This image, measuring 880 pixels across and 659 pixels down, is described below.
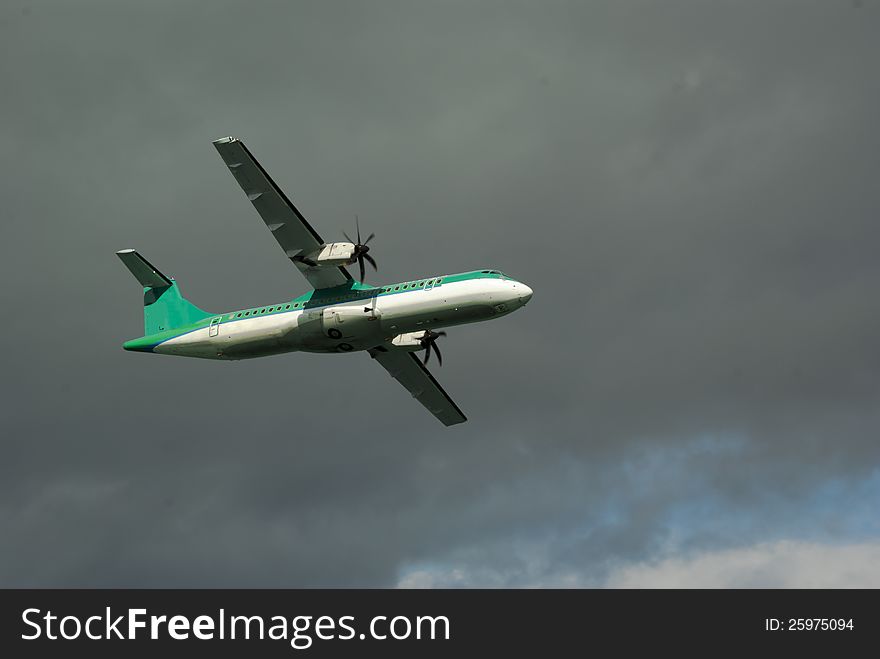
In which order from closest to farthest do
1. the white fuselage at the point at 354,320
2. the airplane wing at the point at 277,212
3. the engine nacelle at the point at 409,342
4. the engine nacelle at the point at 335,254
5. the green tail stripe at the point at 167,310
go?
the white fuselage at the point at 354,320, the airplane wing at the point at 277,212, the engine nacelle at the point at 335,254, the engine nacelle at the point at 409,342, the green tail stripe at the point at 167,310

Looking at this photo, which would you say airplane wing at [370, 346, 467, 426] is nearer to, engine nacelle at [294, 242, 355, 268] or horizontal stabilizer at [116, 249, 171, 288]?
engine nacelle at [294, 242, 355, 268]

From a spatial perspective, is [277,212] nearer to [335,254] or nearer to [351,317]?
[335,254]

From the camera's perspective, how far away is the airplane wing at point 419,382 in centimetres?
7581

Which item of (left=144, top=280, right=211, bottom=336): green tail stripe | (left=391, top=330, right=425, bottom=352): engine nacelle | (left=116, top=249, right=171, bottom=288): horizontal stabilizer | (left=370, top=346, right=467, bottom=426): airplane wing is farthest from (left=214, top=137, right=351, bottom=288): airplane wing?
(left=116, top=249, right=171, bottom=288): horizontal stabilizer

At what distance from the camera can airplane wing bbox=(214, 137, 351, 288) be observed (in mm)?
66812

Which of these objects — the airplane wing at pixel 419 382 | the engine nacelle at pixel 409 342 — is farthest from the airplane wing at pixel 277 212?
the airplane wing at pixel 419 382

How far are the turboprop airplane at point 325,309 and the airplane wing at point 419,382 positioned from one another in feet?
0.60

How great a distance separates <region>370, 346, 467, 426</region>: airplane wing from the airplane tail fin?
10618 millimetres

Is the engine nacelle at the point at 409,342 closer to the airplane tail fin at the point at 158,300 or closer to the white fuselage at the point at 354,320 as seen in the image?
the white fuselage at the point at 354,320

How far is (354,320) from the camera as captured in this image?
67.6 metres

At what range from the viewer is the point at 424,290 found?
6662cm
